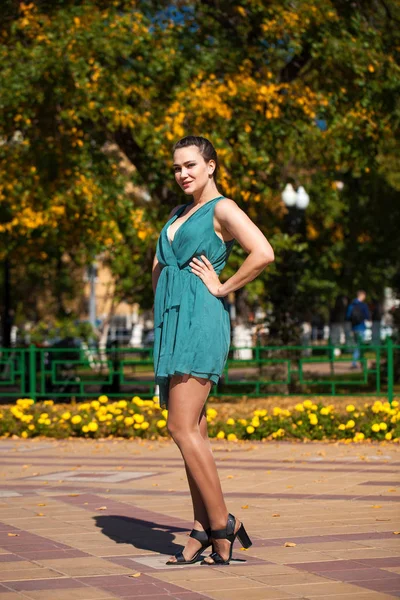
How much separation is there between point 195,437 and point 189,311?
0.58 metres

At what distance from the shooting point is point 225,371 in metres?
15.2

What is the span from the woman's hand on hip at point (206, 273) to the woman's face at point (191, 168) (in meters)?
0.36

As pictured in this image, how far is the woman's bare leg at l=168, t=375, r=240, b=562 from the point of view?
17.3 feet

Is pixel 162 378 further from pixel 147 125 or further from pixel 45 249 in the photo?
pixel 45 249

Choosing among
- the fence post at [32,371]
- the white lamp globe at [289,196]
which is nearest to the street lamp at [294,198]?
the white lamp globe at [289,196]

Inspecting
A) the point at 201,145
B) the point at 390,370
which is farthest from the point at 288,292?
the point at 201,145

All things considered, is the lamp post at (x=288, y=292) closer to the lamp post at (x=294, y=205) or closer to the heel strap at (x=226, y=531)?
the lamp post at (x=294, y=205)

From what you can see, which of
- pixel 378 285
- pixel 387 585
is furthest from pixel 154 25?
pixel 378 285

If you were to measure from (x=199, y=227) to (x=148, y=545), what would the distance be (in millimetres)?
1749

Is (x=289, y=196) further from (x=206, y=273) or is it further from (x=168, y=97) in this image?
(x=206, y=273)

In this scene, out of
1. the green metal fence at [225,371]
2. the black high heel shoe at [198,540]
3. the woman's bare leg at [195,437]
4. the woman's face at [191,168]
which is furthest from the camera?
the green metal fence at [225,371]

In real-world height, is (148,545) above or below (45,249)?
below

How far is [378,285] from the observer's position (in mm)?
42312

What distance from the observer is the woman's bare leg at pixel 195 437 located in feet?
17.3
